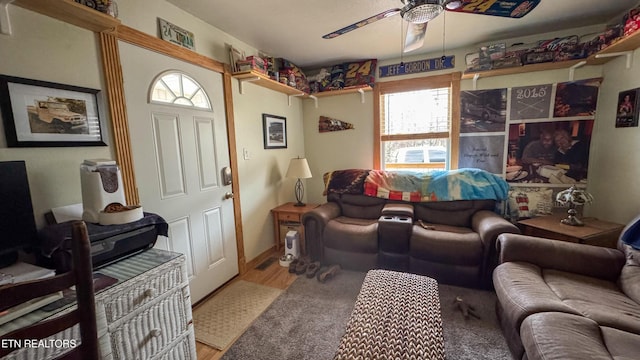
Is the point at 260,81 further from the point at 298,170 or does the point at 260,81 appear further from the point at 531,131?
the point at 531,131

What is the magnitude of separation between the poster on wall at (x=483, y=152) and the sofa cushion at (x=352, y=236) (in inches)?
55.1

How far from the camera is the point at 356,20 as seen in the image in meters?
2.19

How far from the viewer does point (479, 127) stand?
2896 millimetres

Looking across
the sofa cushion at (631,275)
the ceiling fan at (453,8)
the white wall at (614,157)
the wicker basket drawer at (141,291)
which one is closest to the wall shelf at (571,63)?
the white wall at (614,157)

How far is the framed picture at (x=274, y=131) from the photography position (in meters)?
2.98

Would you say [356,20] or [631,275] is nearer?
[631,275]

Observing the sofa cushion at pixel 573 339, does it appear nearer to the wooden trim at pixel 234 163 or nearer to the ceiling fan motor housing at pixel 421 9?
the ceiling fan motor housing at pixel 421 9

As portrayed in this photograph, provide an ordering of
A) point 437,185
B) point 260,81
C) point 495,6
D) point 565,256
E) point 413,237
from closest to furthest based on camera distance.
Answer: point 495,6 → point 565,256 → point 413,237 → point 260,81 → point 437,185

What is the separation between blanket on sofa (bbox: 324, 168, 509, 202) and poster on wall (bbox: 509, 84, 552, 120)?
0.74 m

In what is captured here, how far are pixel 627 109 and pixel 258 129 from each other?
337 cm

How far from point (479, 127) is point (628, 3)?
135 cm

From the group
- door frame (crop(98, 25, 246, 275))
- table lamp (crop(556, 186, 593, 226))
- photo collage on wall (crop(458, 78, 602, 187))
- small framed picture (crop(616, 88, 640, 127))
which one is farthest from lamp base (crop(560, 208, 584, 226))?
door frame (crop(98, 25, 246, 275))

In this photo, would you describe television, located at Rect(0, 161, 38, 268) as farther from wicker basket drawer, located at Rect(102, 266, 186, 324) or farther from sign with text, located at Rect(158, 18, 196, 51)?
sign with text, located at Rect(158, 18, 196, 51)

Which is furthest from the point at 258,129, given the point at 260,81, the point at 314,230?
the point at 314,230
